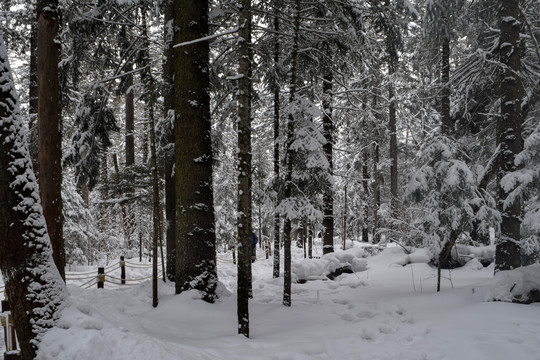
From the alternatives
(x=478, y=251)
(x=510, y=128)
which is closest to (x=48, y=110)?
(x=510, y=128)

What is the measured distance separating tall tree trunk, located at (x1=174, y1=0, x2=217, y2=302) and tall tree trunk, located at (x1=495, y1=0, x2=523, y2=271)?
23.9 feet

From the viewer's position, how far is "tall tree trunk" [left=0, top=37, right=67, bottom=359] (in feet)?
11.3

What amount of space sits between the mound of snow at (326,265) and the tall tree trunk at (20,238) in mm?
8699

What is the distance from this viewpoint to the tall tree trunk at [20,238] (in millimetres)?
3436

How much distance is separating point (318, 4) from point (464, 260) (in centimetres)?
1015

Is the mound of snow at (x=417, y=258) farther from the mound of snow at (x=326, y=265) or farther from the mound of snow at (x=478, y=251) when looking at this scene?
the mound of snow at (x=326, y=265)

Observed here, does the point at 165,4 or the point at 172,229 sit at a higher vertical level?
the point at 165,4

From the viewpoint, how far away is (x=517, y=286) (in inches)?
256

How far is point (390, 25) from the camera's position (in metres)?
8.87

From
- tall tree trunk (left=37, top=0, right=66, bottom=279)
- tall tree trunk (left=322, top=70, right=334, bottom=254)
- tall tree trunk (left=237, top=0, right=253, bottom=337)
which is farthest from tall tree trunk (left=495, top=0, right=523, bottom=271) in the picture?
tall tree trunk (left=37, top=0, right=66, bottom=279)

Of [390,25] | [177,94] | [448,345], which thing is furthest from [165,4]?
[448,345]

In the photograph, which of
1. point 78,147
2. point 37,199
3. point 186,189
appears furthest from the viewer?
point 78,147

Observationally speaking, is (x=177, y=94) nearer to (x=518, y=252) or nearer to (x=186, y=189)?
(x=186, y=189)

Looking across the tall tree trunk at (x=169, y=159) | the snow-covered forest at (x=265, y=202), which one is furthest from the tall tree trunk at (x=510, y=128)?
the tall tree trunk at (x=169, y=159)
